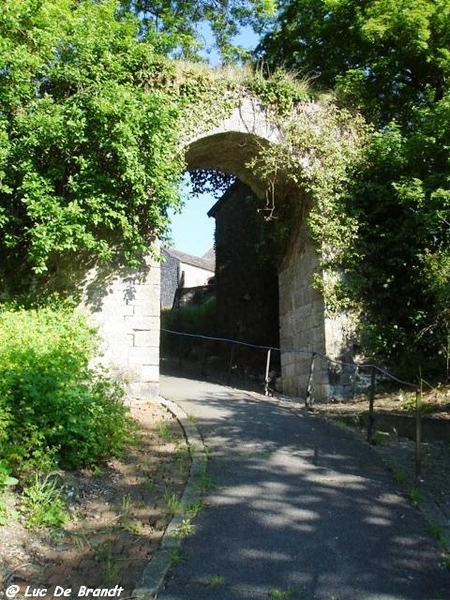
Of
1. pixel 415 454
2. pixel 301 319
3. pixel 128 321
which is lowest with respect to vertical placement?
pixel 415 454

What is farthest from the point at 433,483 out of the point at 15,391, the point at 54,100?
the point at 54,100

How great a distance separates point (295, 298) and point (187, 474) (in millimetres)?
6419

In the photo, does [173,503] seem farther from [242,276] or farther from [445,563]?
[242,276]

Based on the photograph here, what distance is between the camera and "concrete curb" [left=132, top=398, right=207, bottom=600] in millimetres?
3363

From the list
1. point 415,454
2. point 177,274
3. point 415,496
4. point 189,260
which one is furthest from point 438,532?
point 189,260

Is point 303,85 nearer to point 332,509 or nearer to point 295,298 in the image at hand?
point 295,298

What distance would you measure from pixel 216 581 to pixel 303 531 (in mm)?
929

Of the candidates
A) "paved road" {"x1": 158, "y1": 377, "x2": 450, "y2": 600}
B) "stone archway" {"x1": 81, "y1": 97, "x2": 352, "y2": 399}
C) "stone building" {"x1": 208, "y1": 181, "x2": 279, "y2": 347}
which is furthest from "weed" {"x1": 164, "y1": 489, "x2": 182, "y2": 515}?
"stone building" {"x1": 208, "y1": 181, "x2": 279, "y2": 347}

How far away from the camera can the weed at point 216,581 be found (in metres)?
3.39

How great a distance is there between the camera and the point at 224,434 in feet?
21.5

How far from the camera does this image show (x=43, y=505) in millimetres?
4078

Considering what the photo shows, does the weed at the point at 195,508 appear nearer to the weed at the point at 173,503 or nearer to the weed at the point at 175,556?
the weed at the point at 173,503

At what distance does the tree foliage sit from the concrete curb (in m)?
4.40

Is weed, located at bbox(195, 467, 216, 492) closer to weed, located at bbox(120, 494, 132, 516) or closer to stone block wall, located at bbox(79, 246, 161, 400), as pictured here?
weed, located at bbox(120, 494, 132, 516)
